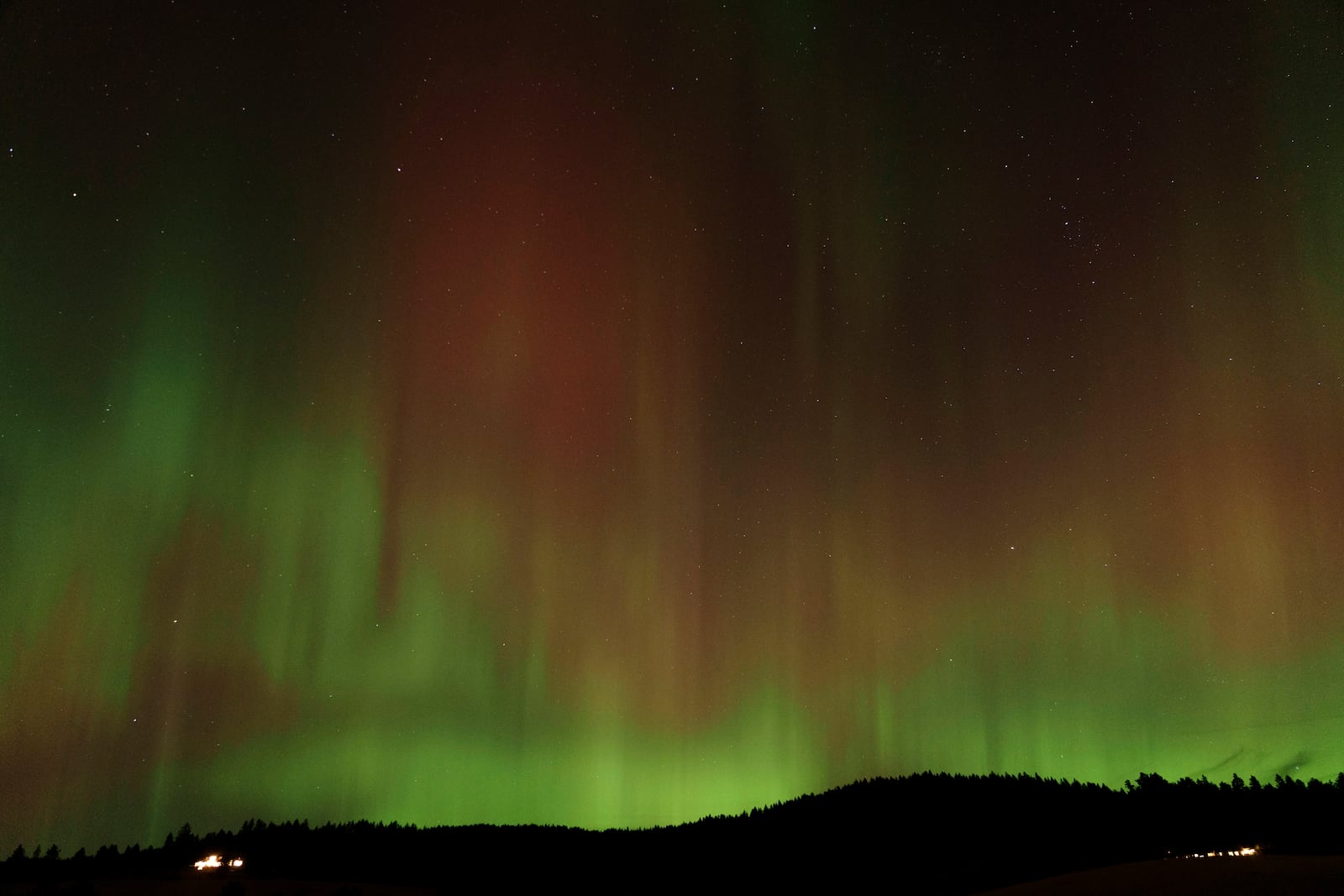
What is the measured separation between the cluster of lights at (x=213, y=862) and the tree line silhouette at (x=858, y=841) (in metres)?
0.42

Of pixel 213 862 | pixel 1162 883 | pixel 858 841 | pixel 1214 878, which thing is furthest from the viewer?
pixel 858 841

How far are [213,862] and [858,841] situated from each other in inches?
1091

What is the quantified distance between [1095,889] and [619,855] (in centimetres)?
2789

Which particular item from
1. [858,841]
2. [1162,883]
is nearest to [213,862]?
[858,841]

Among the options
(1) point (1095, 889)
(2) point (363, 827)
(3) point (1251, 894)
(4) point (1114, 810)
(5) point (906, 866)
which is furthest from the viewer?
(2) point (363, 827)

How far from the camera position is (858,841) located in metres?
40.7

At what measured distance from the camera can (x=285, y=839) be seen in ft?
134

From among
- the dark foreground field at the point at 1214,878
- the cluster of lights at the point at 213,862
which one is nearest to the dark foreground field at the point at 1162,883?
the dark foreground field at the point at 1214,878

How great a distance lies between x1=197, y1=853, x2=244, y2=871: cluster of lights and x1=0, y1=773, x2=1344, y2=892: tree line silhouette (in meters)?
0.42

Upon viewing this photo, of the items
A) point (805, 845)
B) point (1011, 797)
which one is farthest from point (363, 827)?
point (1011, 797)

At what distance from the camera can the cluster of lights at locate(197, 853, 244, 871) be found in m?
32.2

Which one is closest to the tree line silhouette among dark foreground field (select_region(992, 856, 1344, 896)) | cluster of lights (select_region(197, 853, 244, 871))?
cluster of lights (select_region(197, 853, 244, 871))

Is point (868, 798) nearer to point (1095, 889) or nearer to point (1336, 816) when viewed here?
point (1336, 816)

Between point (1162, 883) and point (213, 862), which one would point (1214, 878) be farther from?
point (213, 862)
